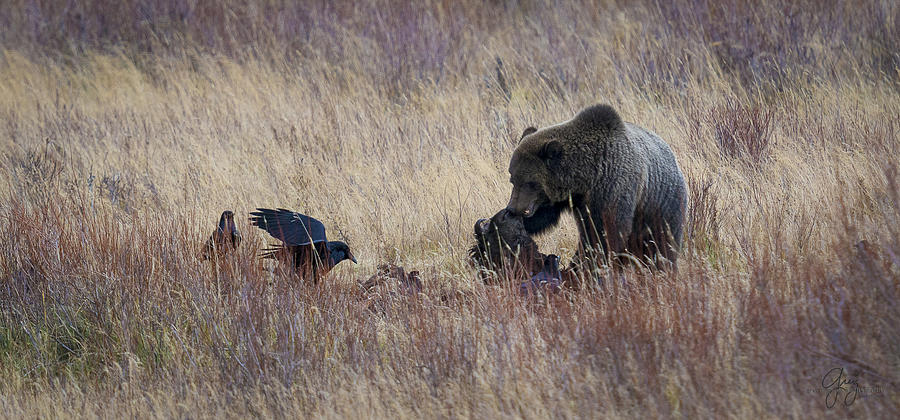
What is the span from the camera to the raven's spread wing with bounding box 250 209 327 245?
4512 millimetres

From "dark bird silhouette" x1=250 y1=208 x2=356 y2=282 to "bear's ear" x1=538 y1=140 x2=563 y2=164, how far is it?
123 centimetres

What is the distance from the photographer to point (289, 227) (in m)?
4.56

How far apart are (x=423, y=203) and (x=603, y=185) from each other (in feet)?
6.72

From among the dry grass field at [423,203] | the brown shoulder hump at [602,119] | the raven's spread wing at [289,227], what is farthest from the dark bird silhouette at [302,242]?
the brown shoulder hump at [602,119]

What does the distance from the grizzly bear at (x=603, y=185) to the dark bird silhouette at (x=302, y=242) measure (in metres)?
1.07

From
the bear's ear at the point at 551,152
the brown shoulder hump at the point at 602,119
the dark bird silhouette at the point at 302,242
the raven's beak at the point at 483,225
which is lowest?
the raven's beak at the point at 483,225

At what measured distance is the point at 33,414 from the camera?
3570 mm

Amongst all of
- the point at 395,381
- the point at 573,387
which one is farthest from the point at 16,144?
the point at 573,387

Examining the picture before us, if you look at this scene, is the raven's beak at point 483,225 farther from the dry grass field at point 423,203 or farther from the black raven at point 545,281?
the black raven at point 545,281

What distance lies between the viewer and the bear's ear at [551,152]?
4.64m

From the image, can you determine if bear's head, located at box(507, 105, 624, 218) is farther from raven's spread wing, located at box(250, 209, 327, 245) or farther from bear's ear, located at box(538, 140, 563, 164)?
raven's spread wing, located at box(250, 209, 327, 245)

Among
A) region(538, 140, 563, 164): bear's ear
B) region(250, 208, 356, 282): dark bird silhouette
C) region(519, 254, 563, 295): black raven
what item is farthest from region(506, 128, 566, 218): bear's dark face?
region(250, 208, 356, 282): dark bird silhouette

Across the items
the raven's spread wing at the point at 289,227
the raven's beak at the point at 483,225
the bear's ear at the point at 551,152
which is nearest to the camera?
the raven's spread wing at the point at 289,227

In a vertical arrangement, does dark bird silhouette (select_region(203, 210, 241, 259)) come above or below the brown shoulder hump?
below
